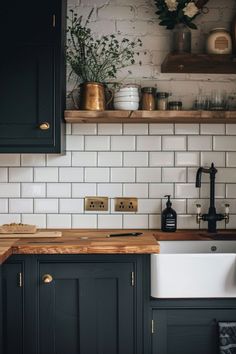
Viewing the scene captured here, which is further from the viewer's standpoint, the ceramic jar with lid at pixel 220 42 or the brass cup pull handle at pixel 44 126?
the ceramic jar with lid at pixel 220 42

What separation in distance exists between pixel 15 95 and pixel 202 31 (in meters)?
1.25

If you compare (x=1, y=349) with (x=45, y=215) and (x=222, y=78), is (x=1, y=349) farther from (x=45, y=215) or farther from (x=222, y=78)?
(x=222, y=78)

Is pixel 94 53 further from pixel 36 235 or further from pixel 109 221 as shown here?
pixel 36 235

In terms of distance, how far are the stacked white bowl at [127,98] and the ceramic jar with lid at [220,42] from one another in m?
0.53

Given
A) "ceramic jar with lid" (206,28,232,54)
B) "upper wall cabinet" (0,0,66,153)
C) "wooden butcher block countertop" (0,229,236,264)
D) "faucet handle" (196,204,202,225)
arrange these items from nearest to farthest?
"wooden butcher block countertop" (0,229,236,264), "upper wall cabinet" (0,0,66,153), "ceramic jar with lid" (206,28,232,54), "faucet handle" (196,204,202,225)

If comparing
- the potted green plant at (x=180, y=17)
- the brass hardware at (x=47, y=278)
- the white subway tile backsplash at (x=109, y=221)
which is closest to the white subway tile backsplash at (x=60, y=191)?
the white subway tile backsplash at (x=109, y=221)

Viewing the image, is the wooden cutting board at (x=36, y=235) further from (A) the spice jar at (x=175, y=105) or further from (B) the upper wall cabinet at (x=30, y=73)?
(A) the spice jar at (x=175, y=105)

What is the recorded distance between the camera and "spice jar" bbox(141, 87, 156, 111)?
8.65ft

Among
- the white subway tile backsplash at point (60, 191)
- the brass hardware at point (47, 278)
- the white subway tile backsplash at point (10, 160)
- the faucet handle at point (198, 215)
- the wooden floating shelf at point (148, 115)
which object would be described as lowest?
the brass hardware at point (47, 278)

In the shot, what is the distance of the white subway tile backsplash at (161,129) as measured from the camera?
9.18 ft

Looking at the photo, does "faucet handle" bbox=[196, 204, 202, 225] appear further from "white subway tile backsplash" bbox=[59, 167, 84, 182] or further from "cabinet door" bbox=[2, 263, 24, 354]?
"cabinet door" bbox=[2, 263, 24, 354]

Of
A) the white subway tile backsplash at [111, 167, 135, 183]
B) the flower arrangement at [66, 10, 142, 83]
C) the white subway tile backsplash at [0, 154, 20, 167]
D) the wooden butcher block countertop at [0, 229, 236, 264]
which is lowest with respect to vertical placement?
the wooden butcher block countertop at [0, 229, 236, 264]

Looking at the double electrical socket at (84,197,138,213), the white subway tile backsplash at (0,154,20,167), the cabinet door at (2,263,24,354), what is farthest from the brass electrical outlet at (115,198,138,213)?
the cabinet door at (2,263,24,354)

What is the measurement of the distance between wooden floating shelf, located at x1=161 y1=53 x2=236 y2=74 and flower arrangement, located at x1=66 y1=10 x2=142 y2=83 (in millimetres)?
256
